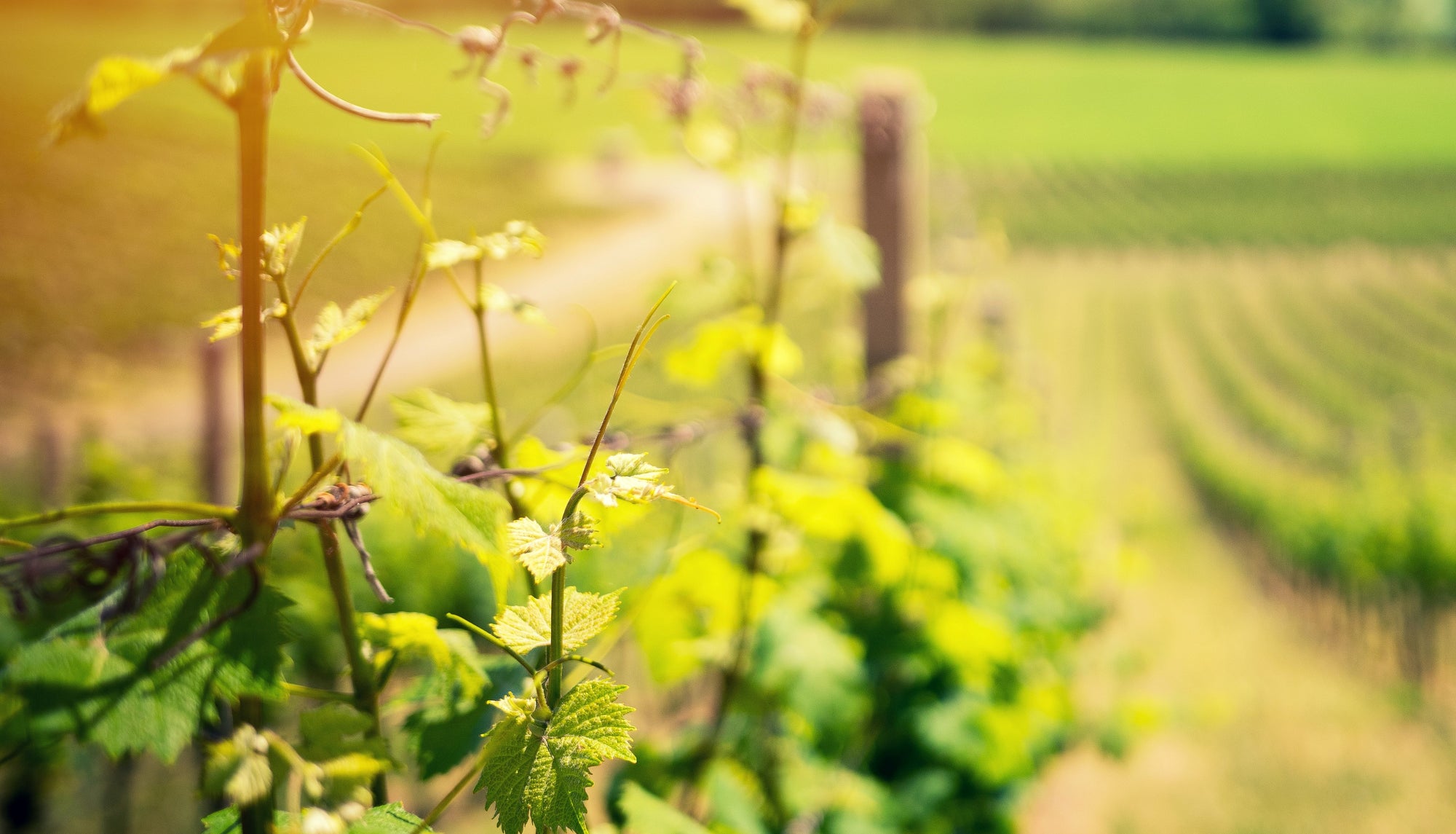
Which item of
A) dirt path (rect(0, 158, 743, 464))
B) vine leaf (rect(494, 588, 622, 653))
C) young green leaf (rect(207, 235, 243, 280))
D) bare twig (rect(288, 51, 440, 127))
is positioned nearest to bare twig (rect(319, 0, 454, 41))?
bare twig (rect(288, 51, 440, 127))

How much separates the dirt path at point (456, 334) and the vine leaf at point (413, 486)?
349cm

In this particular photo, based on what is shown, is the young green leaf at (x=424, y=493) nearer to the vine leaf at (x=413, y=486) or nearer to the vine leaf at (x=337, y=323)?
the vine leaf at (x=413, y=486)

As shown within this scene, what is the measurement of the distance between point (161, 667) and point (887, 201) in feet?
5.89

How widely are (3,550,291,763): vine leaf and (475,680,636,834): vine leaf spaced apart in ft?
0.46

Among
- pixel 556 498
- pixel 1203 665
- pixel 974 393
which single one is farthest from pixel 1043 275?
pixel 556 498

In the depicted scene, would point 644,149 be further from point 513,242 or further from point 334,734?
point 334,734

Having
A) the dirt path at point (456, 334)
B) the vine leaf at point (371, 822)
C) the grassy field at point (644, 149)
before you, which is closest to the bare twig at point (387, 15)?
the vine leaf at point (371, 822)

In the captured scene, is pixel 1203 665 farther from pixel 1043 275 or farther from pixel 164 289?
pixel 164 289

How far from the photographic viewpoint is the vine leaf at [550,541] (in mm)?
556

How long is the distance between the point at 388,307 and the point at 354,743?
698 inches

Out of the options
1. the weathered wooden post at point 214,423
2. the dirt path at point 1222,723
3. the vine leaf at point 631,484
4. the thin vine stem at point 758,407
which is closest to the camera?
the vine leaf at point 631,484

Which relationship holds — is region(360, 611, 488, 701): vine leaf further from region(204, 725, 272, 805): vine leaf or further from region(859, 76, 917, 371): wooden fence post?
region(859, 76, 917, 371): wooden fence post

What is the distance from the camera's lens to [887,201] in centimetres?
209

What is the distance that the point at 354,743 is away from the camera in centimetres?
61
